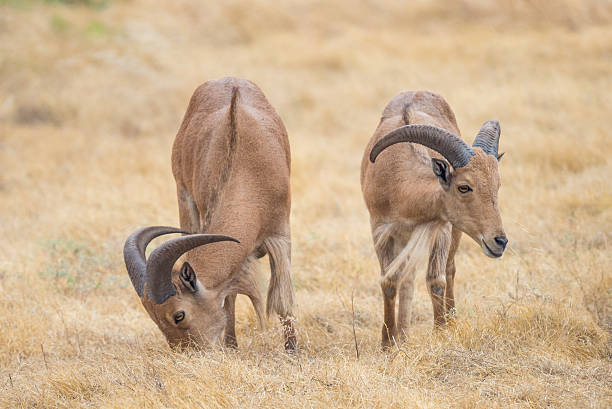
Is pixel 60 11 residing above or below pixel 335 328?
above

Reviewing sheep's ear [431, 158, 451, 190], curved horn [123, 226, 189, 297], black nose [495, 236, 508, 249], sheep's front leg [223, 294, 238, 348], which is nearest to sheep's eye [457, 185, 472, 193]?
sheep's ear [431, 158, 451, 190]

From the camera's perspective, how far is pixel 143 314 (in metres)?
6.24

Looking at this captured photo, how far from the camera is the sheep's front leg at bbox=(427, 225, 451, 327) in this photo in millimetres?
5312

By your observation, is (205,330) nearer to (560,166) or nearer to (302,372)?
(302,372)

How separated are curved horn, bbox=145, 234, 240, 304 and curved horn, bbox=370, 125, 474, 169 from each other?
1.19 metres

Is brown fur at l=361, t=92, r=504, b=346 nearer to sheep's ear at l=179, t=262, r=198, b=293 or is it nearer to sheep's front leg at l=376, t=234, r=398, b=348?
sheep's front leg at l=376, t=234, r=398, b=348

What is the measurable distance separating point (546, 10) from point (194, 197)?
1359 centimetres

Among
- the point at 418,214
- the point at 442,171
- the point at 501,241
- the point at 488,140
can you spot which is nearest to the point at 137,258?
the point at 418,214

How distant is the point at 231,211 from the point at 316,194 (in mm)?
4039

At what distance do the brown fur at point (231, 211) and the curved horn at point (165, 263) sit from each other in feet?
0.27

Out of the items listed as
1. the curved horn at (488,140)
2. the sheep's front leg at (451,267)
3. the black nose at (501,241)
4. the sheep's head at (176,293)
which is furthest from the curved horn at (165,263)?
the sheep's front leg at (451,267)

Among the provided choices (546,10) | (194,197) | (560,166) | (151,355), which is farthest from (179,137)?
(546,10)

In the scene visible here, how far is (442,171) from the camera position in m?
4.65

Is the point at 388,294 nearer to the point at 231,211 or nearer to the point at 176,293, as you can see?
the point at 231,211
